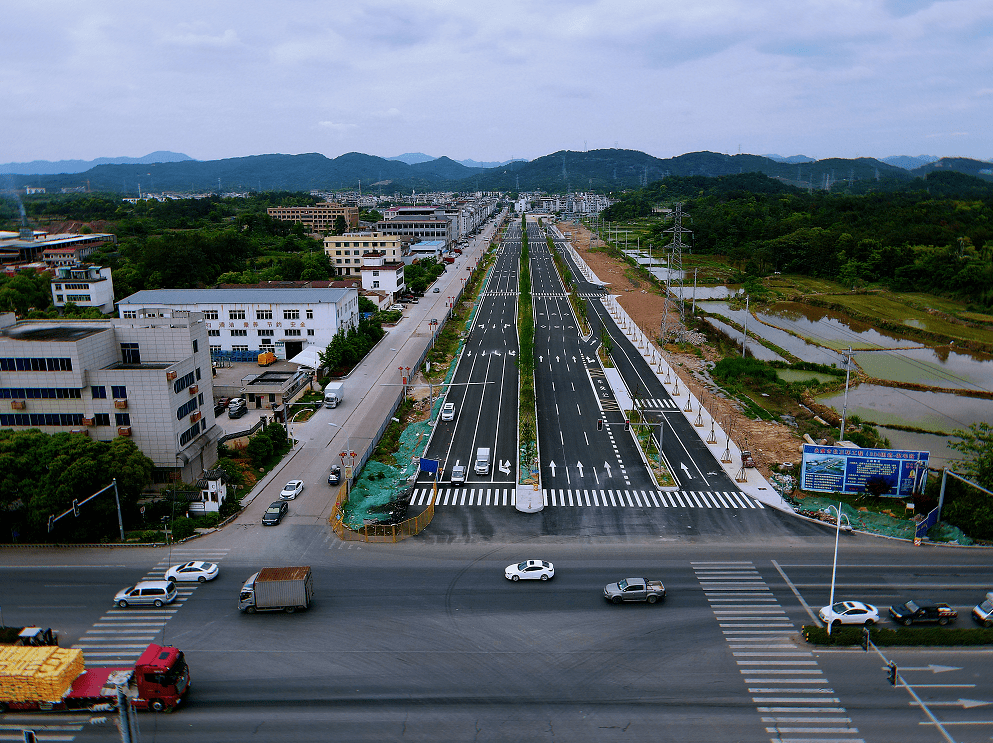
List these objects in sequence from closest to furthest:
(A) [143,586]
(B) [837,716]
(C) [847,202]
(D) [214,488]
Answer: (B) [837,716], (A) [143,586], (D) [214,488], (C) [847,202]

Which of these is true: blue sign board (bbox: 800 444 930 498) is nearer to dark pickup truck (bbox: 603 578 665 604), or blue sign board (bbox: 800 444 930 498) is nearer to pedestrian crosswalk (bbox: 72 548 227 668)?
dark pickup truck (bbox: 603 578 665 604)

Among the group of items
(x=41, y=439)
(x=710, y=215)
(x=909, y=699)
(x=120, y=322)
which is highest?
(x=710, y=215)

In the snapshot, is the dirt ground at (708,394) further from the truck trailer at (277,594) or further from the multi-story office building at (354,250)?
the multi-story office building at (354,250)

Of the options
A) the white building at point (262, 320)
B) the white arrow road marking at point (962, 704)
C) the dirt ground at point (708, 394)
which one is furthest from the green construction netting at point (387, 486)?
the white arrow road marking at point (962, 704)

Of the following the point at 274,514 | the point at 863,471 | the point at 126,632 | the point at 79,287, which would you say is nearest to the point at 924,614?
the point at 863,471

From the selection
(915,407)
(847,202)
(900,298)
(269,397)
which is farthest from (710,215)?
Result: (269,397)

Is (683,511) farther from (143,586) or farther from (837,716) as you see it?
(143,586)
